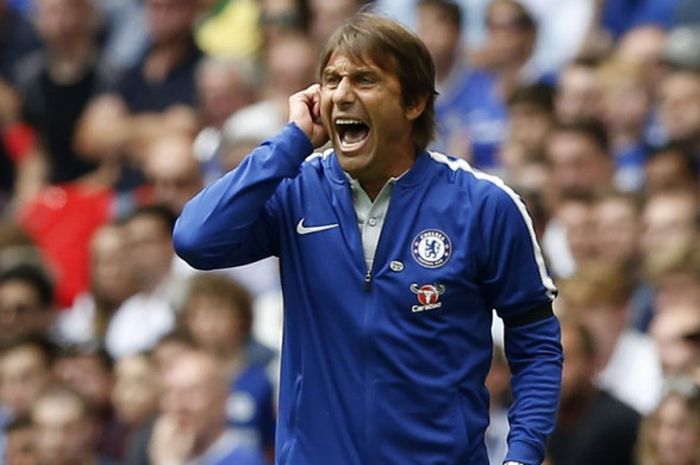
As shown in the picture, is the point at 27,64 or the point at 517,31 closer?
the point at 517,31

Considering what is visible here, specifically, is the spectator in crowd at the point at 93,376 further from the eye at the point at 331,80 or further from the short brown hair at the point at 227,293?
the eye at the point at 331,80

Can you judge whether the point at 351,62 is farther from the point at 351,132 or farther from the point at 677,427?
the point at 677,427

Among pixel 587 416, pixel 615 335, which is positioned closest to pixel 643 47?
pixel 615 335

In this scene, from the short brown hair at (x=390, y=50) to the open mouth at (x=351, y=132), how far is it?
5.5 inches

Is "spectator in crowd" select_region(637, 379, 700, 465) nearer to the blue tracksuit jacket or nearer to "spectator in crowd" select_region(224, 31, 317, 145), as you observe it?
the blue tracksuit jacket

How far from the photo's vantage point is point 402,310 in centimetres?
543

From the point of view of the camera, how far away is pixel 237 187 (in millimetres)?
5461

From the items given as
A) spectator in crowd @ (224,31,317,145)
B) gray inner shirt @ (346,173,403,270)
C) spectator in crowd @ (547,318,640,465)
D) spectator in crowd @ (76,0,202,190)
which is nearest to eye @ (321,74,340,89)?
gray inner shirt @ (346,173,403,270)

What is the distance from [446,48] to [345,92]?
5.59 metres

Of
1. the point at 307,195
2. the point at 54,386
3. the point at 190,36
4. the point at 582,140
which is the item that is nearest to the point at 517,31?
the point at 582,140

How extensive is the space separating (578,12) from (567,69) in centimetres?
91

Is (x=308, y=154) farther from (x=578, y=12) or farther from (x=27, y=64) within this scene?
(x=27, y=64)

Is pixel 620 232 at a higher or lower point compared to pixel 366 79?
lower

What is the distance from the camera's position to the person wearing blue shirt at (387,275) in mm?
5422
